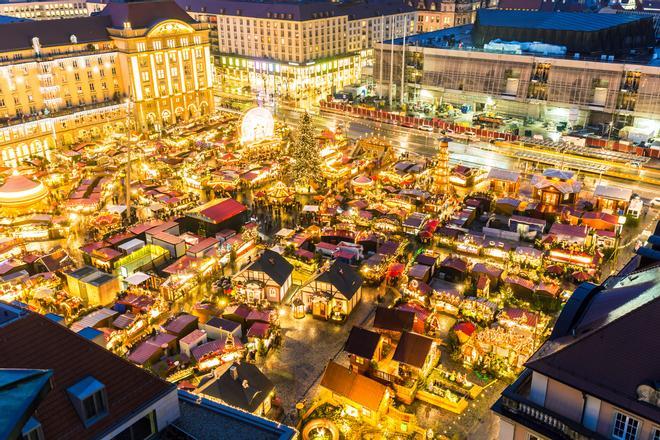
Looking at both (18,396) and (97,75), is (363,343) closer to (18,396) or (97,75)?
(18,396)

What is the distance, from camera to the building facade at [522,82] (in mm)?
93312

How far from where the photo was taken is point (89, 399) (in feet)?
57.2

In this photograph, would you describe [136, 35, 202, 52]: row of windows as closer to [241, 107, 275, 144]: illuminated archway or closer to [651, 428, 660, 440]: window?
[241, 107, 275, 144]: illuminated archway

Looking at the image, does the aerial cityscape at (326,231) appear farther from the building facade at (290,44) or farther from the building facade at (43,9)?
the building facade at (43,9)

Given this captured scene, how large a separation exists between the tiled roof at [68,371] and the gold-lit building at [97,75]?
76250mm

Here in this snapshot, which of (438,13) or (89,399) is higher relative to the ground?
(438,13)

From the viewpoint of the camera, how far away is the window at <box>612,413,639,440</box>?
19.2 m

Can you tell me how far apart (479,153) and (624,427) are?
7218cm

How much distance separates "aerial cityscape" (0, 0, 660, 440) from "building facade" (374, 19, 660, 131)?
17.8 inches

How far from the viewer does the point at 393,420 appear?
110ft

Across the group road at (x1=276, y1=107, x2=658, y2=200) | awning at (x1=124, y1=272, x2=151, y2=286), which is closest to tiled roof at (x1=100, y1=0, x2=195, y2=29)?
road at (x1=276, y1=107, x2=658, y2=200)

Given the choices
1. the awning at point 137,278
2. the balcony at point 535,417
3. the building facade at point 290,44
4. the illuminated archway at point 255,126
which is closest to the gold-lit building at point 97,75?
the building facade at point 290,44

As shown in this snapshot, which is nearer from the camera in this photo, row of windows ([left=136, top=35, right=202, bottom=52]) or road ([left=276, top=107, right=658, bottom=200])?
road ([left=276, top=107, right=658, bottom=200])

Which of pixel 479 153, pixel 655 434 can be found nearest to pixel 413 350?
pixel 655 434
